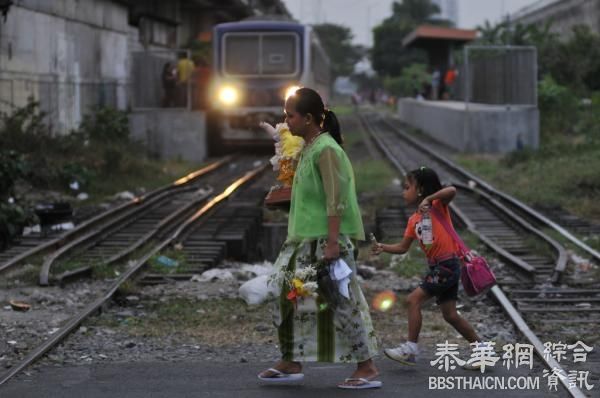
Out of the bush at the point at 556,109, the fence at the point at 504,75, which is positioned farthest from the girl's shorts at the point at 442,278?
the bush at the point at 556,109

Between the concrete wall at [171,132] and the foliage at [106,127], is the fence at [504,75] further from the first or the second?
the foliage at [106,127]

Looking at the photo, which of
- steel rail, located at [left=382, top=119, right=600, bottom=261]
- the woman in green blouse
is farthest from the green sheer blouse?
steel rail, located at [left=382, top=119, right=600, bottom=261]

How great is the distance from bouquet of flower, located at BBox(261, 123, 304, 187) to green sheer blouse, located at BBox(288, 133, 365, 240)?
0.68 feet

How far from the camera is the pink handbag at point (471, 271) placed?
662 centimetres

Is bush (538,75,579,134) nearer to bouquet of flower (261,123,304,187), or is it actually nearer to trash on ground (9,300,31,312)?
trash on ground (9,300,31,312)

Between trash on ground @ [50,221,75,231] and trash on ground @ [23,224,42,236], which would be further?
trash on ground @ [50,221,75,231]

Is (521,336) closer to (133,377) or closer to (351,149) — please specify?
(133,377)

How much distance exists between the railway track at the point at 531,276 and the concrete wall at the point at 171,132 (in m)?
8.92

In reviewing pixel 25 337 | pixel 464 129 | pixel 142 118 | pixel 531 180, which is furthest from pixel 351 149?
pixel 25 337

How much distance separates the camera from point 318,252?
603 centimetres

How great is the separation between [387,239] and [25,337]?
610 cm

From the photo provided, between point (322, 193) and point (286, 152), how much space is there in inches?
18.7

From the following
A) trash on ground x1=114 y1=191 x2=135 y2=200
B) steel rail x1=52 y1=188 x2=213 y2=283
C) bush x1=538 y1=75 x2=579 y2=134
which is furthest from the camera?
bush x1=538 y1=75 x2=579 y2=134

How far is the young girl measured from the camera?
662 cm
